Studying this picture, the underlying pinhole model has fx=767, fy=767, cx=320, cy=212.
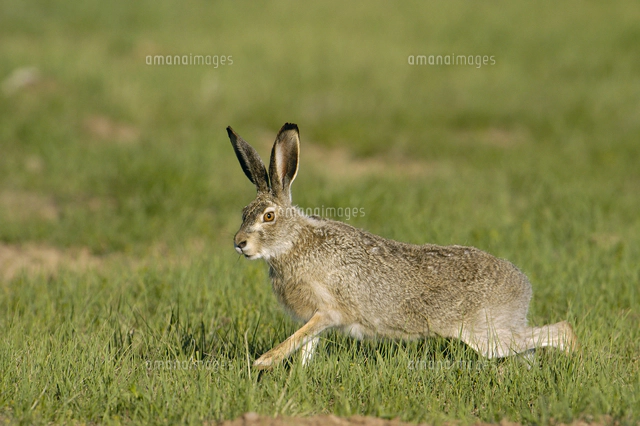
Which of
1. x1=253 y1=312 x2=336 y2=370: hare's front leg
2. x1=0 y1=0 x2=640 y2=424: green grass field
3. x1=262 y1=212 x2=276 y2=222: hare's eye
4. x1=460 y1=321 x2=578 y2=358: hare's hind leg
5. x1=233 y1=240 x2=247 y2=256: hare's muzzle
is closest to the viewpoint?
x1=0 y1=0 x2=640 y2=424: green grass field

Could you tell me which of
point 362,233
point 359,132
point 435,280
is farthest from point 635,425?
point 359,132

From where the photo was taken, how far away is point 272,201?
17.9 feet

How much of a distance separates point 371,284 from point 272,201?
92cm

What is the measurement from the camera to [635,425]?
4.05m

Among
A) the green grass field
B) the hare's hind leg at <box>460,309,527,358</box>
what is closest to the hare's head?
the green grass field

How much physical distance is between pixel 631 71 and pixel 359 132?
7.38m

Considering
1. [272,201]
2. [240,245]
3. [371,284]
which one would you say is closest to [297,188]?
[272,201]

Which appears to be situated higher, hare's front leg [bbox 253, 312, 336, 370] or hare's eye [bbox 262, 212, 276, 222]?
hare's eye [bbox 262, 212, 276, 222]

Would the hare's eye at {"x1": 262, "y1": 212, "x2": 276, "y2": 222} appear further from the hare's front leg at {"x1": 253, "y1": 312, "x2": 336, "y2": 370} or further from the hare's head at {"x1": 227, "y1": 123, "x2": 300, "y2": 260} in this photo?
the hare's front leg at {"x1": 253, "y1": 312, "x2": 336, "y2": 370}

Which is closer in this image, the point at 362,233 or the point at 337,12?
the point at 362,233

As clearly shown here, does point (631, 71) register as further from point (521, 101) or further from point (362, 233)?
point (362, 233)

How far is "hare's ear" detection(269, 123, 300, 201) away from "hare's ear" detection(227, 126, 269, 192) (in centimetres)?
8

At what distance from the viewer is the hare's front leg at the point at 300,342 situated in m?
4.83

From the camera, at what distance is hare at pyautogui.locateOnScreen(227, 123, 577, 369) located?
529 centimetres
